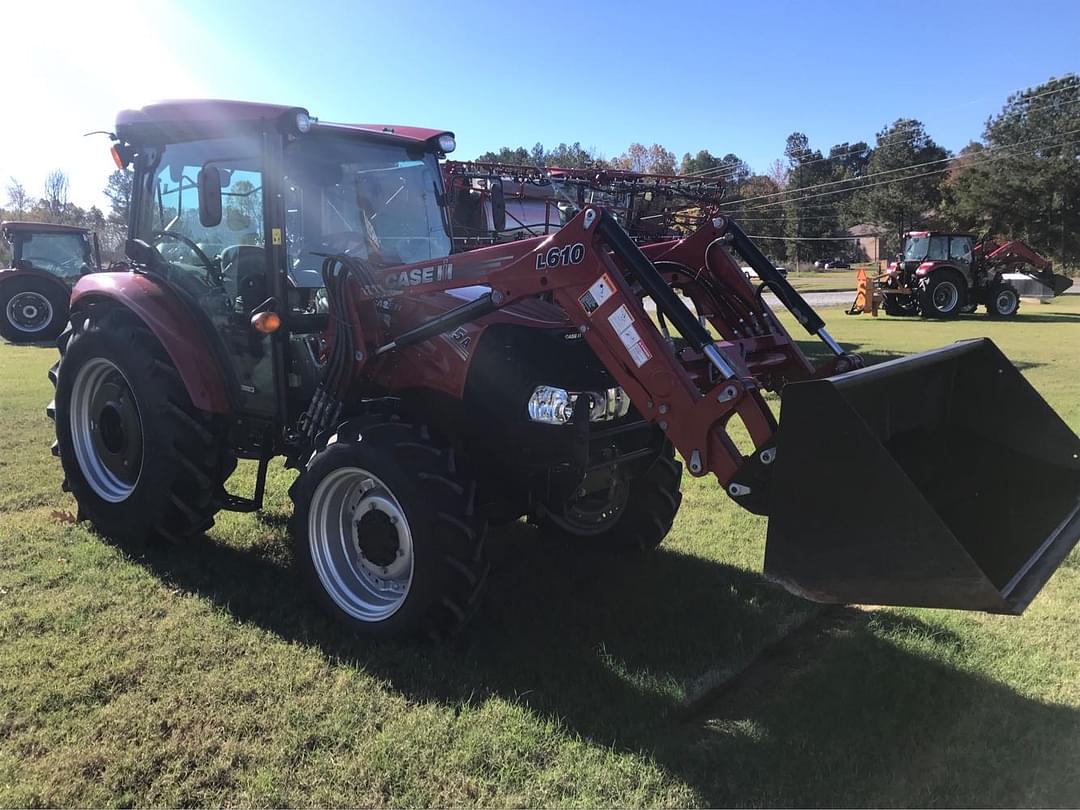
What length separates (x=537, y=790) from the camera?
8.63 ft

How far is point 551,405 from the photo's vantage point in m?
3.44

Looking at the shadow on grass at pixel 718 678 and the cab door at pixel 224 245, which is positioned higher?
the cab door at pixel 224 245

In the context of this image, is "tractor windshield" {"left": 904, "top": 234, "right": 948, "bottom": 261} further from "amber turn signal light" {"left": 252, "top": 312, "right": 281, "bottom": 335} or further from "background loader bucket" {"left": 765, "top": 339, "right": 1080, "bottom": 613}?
"amber turn signal light" {"left": 252, "top": 312, "right": 281, "bottom": 335}

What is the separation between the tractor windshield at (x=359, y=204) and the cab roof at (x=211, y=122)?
98 millimetres

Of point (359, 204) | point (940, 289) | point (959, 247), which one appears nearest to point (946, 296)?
point (940, 289)

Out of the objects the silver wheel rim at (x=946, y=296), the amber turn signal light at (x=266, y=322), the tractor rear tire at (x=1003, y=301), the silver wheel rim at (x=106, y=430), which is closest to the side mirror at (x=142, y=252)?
the silver wheel rim at (x=106, y=430)

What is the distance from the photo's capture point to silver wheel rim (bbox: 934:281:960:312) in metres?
23.4

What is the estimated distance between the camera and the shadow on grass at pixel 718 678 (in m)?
2.69

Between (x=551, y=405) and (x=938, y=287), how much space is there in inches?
936

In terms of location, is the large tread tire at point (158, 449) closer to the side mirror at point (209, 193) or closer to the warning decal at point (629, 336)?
the side mirror at point (209, 193)

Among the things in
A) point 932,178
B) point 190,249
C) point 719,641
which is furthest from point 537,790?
point 932,178

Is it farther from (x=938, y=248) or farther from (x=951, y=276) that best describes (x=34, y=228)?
(x=938, y=248)

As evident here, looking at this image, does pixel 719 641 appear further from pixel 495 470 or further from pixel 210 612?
pixel 210 612

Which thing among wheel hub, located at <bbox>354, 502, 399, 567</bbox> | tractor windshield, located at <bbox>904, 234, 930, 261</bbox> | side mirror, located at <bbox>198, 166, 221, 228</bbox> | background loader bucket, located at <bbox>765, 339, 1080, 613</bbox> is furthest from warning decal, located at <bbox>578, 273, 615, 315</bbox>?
tractor windshield, located at <bbox>904, 234, 930, 261</bbox>
